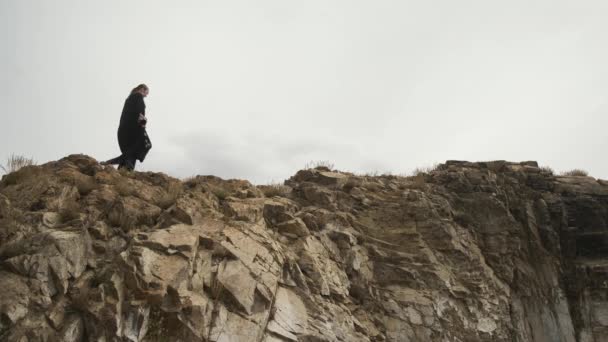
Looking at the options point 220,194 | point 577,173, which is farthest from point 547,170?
point 220,194

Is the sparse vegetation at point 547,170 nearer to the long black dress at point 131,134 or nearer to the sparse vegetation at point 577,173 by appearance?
the sparse vegetation at point 577,173

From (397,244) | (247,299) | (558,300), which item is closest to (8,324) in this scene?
(247,299)

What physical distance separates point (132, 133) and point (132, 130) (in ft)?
0.22

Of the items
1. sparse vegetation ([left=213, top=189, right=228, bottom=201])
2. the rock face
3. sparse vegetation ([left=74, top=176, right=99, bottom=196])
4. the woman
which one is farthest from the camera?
the woman

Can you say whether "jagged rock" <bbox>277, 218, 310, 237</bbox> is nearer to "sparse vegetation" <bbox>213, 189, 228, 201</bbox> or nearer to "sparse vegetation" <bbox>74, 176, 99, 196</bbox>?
"sparse vegetation" <bbox>213, 189, 228, 201</bbox>

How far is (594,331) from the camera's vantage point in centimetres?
1123

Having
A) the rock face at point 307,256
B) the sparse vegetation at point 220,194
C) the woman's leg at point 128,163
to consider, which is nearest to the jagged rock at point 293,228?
the rock face at point 307,256

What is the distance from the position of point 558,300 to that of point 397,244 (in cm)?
470

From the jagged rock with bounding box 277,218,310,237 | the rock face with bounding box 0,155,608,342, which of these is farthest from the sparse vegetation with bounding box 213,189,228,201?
the jagged rock with bounding box 277,218,310,237

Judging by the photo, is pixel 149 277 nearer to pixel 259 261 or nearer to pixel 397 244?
pixel 259 261

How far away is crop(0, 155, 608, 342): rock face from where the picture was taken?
21.3ft

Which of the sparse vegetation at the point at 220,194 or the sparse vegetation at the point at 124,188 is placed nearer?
the sparse vegetation at the point at 124,188

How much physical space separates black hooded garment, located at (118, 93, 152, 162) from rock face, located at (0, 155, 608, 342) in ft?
2.99

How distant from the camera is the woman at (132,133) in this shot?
32.2 feet
